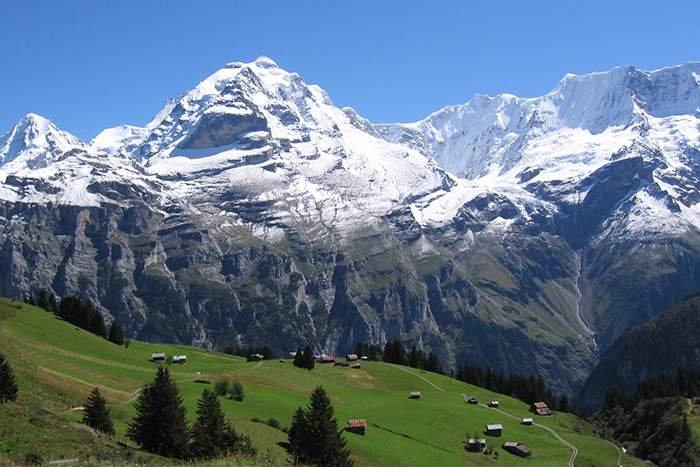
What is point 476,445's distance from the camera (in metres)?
84.9

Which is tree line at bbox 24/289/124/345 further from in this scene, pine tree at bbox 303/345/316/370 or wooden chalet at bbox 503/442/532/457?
wooden chalet at bbox 503/442/532/457

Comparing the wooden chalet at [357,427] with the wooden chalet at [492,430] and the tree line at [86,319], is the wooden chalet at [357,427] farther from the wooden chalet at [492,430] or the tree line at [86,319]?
the tree line at [86,319]

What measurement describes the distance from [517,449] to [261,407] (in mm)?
38586

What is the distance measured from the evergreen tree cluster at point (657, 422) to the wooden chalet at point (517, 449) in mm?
43673

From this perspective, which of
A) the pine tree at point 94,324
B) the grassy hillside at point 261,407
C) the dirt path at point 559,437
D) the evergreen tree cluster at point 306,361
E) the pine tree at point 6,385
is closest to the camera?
the grassy hillside at point 261,407

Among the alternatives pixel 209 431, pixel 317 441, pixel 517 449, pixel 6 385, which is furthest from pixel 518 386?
pixel 6 385

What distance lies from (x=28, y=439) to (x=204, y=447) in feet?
42.3

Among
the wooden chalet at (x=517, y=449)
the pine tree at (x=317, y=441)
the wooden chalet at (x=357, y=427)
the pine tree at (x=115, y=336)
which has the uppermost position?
the pine tree at (x=115, y=336)

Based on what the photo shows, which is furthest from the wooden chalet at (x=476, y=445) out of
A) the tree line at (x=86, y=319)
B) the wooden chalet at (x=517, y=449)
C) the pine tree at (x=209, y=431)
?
the tree line at (x=86, y=319)

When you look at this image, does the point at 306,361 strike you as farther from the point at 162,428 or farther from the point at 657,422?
the point at 657,422

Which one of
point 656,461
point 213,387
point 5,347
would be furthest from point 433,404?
point 5,347

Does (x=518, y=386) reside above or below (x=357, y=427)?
above

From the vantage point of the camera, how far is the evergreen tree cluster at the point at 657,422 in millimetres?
118938

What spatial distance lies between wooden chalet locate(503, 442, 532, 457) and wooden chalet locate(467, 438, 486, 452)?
5.08 m
